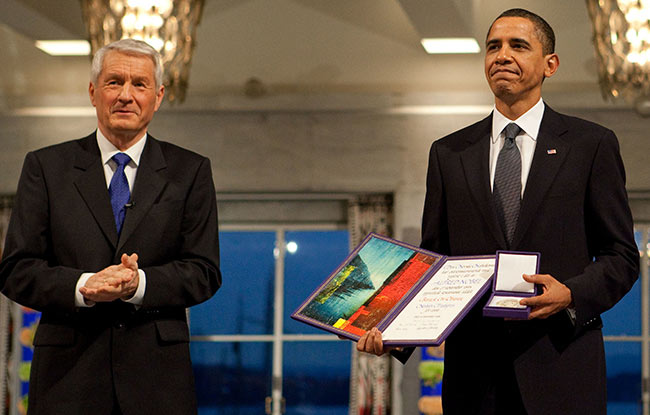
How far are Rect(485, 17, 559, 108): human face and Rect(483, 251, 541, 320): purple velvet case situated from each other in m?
0.36

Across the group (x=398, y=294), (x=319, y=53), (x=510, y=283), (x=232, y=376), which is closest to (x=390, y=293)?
(x=398, y=294)

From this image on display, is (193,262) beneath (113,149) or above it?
beneath

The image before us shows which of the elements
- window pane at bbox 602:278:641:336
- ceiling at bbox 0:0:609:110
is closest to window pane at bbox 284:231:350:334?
ceiling at bbox 0:0:609:110

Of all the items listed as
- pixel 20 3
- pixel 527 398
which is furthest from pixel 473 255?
pixel 20 3

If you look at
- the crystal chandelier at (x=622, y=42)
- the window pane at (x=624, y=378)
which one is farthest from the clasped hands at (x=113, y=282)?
the window pane at (x=624, y=378)

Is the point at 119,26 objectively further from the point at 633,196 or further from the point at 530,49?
the point at 633,196

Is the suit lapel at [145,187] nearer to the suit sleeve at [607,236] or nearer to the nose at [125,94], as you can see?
the nose at [125,94]

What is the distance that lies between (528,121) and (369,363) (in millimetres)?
5013

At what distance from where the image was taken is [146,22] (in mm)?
3867

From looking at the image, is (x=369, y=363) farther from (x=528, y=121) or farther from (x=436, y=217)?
(x=528, y=121)

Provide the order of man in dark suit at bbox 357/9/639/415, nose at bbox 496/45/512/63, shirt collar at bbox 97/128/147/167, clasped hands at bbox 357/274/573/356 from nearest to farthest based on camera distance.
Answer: clasped hands at bbox 357/274/573/356
man in dark suit at bbox 357/9/639/415
nose at bbox 496/45/512/63
shirt collar at bbox 97/128/147/167

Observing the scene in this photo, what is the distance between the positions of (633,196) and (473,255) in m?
5.26

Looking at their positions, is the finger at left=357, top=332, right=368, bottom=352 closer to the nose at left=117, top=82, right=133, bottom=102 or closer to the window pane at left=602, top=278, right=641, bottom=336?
the nose at left=117, top=82, right=133, bottom=102

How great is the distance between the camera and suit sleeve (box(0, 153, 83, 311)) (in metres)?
1.91
